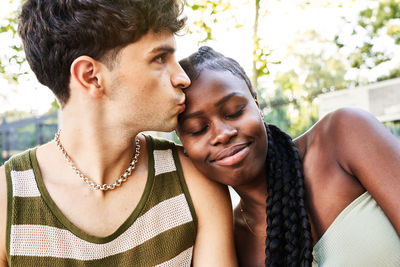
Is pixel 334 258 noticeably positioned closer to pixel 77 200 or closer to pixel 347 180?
pixel 347 180

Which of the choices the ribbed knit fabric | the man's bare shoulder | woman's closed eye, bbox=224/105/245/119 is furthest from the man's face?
the ribbed knit fabric

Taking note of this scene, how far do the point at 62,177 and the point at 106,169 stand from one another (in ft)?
0.79

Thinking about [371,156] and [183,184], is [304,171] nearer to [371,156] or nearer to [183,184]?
[371,156]

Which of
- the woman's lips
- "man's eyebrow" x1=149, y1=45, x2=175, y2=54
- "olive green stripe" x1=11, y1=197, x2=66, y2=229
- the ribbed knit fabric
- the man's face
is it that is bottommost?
the ribbed knit fabric

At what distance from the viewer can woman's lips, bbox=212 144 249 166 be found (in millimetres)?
2076

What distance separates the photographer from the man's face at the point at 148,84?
2.14 m

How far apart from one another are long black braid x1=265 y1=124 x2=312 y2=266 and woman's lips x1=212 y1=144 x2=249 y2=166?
295 millimetres

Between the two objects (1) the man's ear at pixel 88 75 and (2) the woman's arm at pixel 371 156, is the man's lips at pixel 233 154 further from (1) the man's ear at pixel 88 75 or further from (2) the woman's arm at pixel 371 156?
(1) the man's ear at pixel 88 75

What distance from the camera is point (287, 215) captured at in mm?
2158

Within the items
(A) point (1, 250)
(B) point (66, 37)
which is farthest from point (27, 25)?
(A) point (1, 250)

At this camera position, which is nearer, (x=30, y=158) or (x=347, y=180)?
(x=347, y=180)

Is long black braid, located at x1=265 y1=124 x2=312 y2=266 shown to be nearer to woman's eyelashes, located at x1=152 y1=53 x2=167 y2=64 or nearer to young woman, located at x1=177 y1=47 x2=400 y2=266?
young woman, located at x1=177 y1=47 x2=400 y2=266

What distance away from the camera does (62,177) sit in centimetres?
229

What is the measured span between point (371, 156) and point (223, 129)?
72 cm
